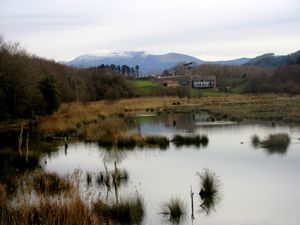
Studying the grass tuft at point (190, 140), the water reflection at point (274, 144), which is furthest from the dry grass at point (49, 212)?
the grass tuft at point (190, 140)

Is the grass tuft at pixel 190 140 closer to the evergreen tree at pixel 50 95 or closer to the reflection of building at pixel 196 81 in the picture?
the evergreen tree at pixel 50 95

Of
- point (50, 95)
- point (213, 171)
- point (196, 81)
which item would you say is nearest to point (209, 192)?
point (213, 171)

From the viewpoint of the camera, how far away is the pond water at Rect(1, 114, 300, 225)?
12.2 meters

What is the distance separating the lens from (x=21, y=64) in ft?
123

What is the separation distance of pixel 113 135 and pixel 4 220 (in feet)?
57.2

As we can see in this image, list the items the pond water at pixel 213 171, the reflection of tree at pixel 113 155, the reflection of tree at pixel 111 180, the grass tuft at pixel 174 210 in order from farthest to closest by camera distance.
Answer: the reflection of tree at pixel 113 155 < the reflection of tree at pixel 111 180 < the pond water at pixel 213 171 < the grass tuft at pixel 174 210

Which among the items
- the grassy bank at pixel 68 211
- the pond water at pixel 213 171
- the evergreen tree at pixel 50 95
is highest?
the evergreen tree at pixel 50 95

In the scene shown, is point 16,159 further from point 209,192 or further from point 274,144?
point 274,144

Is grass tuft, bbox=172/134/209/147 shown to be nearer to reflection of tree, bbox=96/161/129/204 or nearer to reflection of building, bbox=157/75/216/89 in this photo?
reflection of tree, bbox=96/161/129/204

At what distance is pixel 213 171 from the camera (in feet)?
58.1

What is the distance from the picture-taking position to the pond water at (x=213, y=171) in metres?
12.2

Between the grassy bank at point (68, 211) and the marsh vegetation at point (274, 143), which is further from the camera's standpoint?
the marsh vegetation at point (274, 143)

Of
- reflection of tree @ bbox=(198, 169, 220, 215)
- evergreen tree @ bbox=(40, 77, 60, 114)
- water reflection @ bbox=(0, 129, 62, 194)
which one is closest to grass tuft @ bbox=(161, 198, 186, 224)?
reflection of tree @ bbox=(198, 169, 220, 215)

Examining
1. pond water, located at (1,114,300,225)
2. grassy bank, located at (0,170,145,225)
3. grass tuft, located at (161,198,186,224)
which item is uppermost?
grassy bank, located at (0,170,145,225)
